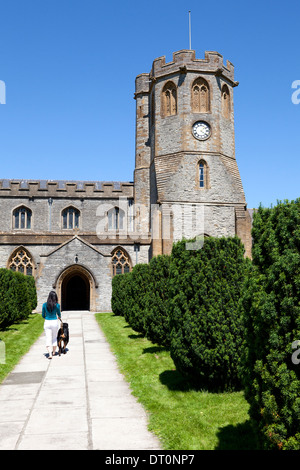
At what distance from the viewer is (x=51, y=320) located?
1100 centimetres

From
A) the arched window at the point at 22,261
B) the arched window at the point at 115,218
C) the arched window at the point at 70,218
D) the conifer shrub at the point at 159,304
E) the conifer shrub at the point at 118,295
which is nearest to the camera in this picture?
the conifer shrub at the point at 159,304

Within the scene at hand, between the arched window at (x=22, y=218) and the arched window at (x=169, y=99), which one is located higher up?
the arched window at (x=169, y=99)

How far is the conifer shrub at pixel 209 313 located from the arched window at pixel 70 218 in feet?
84.9

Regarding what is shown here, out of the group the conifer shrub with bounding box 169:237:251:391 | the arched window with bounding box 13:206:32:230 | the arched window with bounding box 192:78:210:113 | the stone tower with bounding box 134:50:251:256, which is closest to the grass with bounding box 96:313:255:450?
the conifer shrub with bounding box 169:237:251:391

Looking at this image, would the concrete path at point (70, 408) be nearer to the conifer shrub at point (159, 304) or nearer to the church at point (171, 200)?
the conifer shrub at point (159, 304)

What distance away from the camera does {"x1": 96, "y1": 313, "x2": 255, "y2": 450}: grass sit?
5.08 metres

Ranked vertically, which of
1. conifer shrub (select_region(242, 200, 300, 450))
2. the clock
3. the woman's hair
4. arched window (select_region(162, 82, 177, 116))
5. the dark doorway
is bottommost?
the dark doorway

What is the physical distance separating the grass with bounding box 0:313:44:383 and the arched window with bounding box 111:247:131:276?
9.40 m

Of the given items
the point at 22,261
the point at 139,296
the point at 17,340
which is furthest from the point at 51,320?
the point at 22,261

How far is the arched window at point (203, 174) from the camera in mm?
27781

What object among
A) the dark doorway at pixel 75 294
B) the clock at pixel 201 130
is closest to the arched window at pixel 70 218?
the dark doorway at pixel 75 294

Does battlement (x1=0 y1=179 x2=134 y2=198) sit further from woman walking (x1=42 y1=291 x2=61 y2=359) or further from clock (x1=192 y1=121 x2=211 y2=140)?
woman walking (x1=42 y1=291 x2=61 y2=359)

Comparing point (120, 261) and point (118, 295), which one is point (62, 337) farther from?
point (120, 261)

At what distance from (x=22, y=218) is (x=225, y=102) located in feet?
59.8
